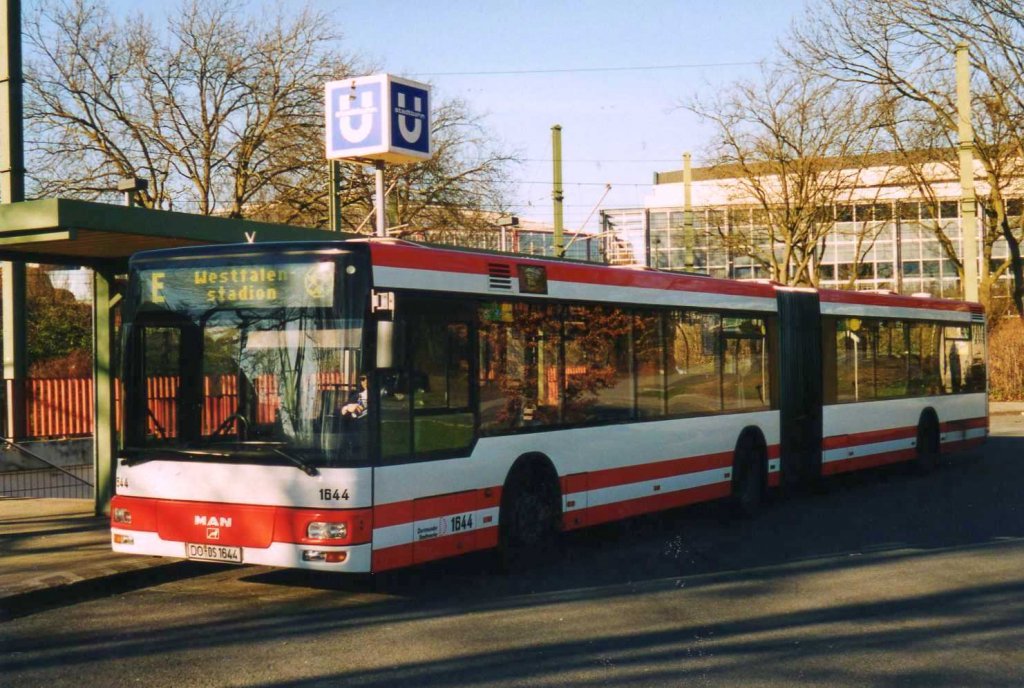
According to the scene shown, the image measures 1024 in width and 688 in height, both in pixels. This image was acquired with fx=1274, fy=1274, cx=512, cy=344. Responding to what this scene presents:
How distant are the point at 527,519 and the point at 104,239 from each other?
4.66 metres

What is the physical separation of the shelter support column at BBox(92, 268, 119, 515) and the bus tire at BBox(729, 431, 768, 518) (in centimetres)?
684

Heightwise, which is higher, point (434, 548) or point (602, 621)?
point (434, 548)

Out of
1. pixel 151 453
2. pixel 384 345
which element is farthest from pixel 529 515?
pixel 151 453

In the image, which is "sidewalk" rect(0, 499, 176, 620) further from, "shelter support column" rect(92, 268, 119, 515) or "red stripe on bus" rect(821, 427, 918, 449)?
"red stripe on bus" rect(821, 427, 918, 449)

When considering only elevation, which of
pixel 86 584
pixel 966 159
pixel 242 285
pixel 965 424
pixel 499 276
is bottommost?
pixel 86 584

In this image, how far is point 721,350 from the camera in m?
14.4

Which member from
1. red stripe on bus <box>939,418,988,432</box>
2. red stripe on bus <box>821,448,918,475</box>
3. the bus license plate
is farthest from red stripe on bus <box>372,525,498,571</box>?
red stripe on bus <box>939,418,988,432</box>

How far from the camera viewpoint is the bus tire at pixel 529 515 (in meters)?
10.6

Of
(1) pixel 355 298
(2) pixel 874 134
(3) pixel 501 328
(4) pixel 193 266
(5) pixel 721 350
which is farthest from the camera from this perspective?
(2) pixel 874 134

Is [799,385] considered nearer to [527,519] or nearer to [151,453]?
[527,519]

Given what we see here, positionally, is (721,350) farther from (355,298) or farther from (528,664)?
(528,664)

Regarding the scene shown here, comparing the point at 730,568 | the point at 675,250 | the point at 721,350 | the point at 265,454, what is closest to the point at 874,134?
the point at 721,350

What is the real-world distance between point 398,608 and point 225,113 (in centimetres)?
3049

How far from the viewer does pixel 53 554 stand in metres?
11.3
